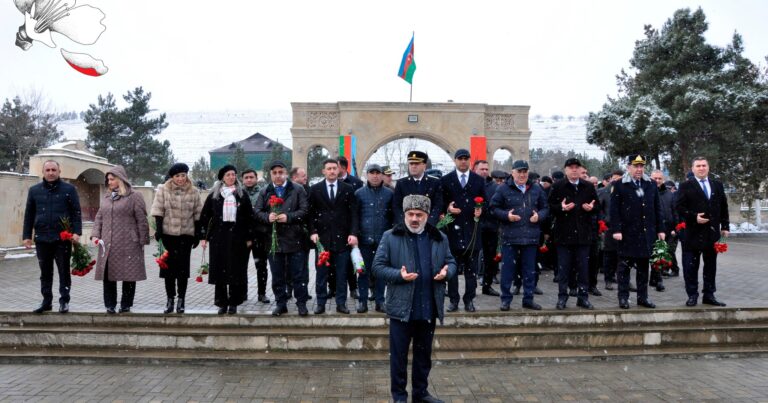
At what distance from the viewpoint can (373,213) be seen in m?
6.94

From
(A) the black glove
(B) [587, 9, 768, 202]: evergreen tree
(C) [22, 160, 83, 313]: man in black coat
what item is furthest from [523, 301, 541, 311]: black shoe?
(B) [587, 9, 768, 202]: evergreen tree

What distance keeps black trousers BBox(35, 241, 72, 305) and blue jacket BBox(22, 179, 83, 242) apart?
0.13 metres

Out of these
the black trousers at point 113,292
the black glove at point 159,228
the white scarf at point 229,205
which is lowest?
the black trousers at point 113,292

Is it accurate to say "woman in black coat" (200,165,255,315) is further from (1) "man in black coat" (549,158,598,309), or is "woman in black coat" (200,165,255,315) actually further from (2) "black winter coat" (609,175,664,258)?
(2) "black winter coat" (609,175,664,258)

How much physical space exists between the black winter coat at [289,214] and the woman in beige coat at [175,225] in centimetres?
95

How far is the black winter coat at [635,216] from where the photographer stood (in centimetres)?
716

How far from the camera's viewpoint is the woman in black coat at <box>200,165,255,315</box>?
6719 millimetres

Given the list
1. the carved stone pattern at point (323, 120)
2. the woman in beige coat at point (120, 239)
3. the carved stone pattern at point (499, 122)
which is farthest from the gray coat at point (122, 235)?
the carved stone pattern at point (499, 122)

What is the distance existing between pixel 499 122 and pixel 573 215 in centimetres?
2337

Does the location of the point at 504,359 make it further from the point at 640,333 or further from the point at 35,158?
the point at 35,158

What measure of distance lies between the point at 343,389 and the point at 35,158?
16.9 meters

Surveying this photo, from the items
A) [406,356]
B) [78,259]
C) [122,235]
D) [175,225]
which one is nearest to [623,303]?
[406,356]

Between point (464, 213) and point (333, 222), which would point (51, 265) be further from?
point (464, 213)

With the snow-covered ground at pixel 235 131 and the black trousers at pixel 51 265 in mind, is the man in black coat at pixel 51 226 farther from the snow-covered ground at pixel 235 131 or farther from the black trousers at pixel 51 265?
the snow-covered ground at pixel 235 131
